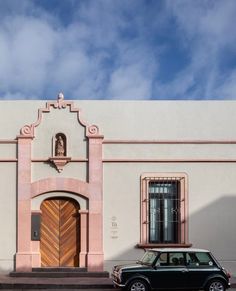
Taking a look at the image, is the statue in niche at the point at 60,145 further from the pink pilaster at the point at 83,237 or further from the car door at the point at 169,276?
the car door at the point at 169,276

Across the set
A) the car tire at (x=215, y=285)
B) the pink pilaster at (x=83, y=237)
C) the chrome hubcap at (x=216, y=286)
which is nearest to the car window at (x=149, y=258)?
the car tire at (x=215, y=285)

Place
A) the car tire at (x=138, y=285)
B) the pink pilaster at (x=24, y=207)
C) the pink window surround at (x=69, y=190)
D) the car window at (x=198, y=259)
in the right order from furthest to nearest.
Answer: the pink window surround at (x=69, y=190) → the pink pilaster at (x=24, y=207) → the car window at (x=198, y=259) → the car tire at (x=138, y=285)

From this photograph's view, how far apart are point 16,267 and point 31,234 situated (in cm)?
117

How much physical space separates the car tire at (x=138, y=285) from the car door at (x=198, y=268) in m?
1.15

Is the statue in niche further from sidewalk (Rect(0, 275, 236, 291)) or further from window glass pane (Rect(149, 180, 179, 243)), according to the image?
sidewalk (Rect(0, 275, 236, 291))

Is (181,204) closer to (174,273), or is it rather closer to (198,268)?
(198,268)

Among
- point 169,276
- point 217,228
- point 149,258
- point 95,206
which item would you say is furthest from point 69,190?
point 169,276

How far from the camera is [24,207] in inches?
788

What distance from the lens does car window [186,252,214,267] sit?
16.6 meters

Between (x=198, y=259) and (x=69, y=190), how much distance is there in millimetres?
5418

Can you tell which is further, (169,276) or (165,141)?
(165,141)

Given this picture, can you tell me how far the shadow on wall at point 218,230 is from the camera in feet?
66.5

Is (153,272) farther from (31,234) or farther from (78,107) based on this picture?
(78,107)

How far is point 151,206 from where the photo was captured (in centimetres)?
2059
